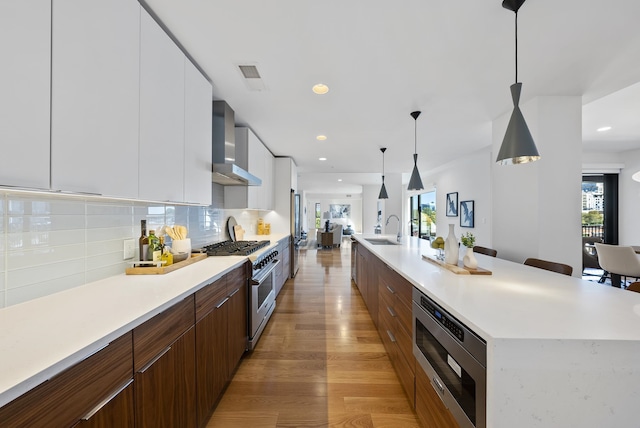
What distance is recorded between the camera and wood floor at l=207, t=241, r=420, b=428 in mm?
1639

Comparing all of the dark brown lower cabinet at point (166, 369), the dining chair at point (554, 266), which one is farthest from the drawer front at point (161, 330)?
the dining chair at point (554, 266)

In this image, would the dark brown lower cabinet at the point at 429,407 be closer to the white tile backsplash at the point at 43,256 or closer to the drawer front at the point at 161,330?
the drawer front at the point at 161,330

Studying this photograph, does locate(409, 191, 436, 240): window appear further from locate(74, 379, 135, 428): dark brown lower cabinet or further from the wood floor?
locate(74, 379, 135, 428): dark brown lower cabinet

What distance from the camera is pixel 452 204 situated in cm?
650

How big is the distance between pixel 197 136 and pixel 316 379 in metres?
2.12

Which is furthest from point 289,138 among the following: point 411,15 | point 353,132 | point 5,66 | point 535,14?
point 5,66

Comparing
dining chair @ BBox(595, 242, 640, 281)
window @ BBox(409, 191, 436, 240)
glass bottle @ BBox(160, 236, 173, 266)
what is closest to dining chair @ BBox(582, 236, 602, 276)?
dining chair @ BBox(595, 242, 640, 281)

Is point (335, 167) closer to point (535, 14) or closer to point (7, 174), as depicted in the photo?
point (535, 14)

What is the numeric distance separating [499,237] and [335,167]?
4.05 metres

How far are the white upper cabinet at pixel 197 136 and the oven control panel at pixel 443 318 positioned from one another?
1742 mm

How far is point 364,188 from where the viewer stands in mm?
10844

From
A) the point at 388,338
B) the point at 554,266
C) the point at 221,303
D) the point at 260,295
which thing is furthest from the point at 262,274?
the point at 554,266

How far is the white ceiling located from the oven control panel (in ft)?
5.35

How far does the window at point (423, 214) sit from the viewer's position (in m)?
8.57
